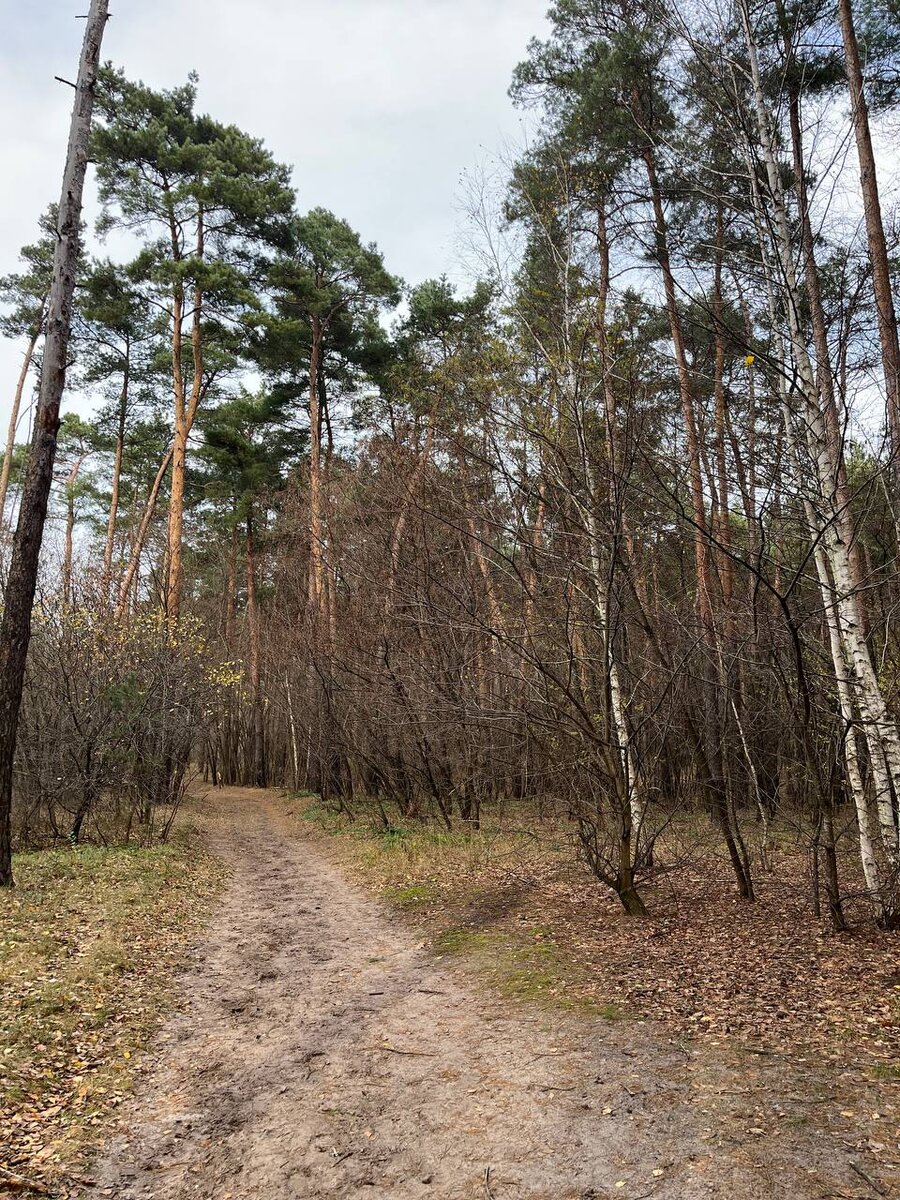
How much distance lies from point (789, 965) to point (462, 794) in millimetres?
7885

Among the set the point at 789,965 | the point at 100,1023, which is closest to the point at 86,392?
the point at 100,1023

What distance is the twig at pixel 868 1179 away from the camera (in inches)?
111

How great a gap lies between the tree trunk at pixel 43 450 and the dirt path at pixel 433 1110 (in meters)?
3.50

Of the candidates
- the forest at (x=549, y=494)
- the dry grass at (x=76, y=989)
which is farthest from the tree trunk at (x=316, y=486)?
the dry grass at (x=76, y=989)

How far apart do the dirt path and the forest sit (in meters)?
0.47

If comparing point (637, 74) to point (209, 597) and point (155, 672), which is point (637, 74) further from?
point (209, 597)

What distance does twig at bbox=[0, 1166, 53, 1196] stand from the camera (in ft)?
10.1

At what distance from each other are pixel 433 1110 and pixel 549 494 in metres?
5.98

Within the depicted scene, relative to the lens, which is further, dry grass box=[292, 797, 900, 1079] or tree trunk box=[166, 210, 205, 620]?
tree trunk box=[166, 210, 205, 620]

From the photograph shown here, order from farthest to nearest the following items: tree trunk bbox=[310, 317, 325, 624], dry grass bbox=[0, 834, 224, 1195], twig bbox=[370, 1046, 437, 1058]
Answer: tree trunk bbox=[310, 317, 325, 624]
twig bbox=[370, 1046, 437, 1058]
dry grass bbox=[0, 834, 224, 1195]

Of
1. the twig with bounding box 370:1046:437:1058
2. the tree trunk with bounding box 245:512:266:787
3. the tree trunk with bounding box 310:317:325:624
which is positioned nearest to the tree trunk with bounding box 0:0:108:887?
the twig with bounding box 370:1046:437:1058

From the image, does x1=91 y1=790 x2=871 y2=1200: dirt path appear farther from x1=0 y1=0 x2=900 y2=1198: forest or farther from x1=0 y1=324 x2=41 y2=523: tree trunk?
x1=0 y1=324 x2=41 y2=523: tree trunk

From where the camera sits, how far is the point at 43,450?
770 cm

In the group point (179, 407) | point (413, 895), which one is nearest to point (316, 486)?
point (179, 407)
